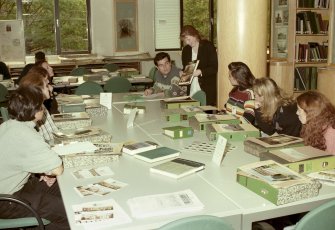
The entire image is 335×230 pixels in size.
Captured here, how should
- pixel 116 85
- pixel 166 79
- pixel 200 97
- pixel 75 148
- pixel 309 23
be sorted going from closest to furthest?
1. pixel 75 148
2. pixel 200 97
3. pixel 166 79
4. pixel 116 85
5. pixel 309 23

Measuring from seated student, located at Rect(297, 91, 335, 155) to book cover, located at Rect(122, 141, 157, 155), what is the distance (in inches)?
43.9

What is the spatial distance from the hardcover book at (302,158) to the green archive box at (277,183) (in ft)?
0.38

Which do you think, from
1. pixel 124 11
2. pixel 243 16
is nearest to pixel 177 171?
pixel 243 16

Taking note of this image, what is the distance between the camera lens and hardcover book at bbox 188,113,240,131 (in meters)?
3.71

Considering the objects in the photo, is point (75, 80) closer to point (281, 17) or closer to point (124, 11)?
point (124, 11)

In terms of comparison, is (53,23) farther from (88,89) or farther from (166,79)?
(166,79)

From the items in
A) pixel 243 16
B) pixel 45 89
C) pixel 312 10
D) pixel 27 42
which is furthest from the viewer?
pixel 27 42

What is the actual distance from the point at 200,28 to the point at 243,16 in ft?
19.1

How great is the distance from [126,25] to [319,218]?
28.3ft

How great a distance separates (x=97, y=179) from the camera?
262 centimetres

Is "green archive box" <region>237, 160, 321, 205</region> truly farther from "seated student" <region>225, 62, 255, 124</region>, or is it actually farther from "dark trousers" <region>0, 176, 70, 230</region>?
"seated student" <region>225, 62, 255, 124</region>

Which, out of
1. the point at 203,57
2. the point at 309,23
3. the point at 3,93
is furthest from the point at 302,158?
the point at 309,23

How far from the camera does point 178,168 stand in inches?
106

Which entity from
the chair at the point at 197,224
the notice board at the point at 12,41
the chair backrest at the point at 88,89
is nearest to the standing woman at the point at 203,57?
the chair backrest at the point at 88,89
